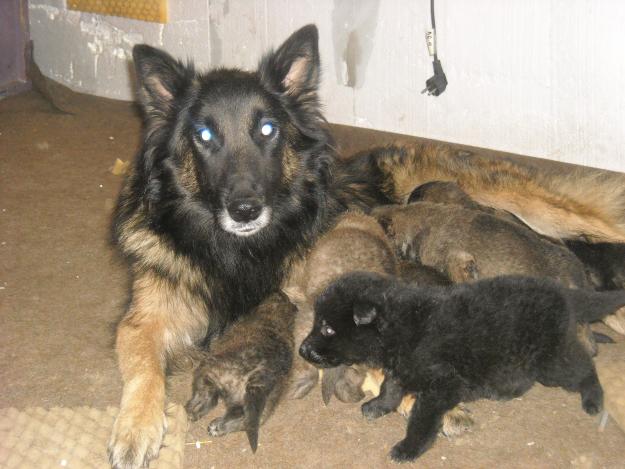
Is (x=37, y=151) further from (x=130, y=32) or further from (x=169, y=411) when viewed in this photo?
(x=169, y=411)

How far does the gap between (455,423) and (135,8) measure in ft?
15.3

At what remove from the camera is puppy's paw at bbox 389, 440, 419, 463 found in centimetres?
260

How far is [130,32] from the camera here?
6227mm

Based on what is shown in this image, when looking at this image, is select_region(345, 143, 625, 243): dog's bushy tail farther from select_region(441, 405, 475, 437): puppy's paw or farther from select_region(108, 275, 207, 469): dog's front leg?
select_region(441, 405, 475, 437): puppy's paw

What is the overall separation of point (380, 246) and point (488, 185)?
3.75ft

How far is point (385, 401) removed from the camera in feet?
9.22

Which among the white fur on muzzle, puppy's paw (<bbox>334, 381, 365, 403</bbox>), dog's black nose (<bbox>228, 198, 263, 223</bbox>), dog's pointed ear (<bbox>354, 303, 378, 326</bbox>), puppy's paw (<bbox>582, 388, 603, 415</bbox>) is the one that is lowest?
puppy's paw (<bbox>334, 381, 365, 403</bbox>)

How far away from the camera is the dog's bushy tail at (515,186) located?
13.0 feet

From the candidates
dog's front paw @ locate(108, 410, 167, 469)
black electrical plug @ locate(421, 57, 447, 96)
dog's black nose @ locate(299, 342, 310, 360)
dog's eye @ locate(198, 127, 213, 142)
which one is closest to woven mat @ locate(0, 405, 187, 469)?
dog's front paw @ locate(108, 410, 167, 469)

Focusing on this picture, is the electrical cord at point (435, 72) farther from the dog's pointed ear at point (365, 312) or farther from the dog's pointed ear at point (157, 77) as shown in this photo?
the dog's pointed ear at point (365, 312)

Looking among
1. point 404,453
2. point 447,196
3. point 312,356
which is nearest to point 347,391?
point 312,356

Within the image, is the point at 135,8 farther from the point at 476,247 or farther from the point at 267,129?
the point at 476,247

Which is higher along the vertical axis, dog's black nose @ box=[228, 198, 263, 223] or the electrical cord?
the electrical cord

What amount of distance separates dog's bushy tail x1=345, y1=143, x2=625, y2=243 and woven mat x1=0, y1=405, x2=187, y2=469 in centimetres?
182
